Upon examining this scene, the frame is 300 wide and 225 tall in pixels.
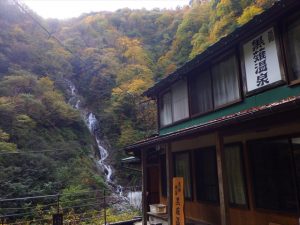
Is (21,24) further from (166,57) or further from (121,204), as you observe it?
(121,204)

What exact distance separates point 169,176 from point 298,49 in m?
4.52

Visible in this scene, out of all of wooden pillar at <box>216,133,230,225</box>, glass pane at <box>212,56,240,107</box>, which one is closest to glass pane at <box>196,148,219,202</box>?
glass pane at <box>212,56,240,107</box>

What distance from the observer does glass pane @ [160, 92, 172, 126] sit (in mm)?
11005

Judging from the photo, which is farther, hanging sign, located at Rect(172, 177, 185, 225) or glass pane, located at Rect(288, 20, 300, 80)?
hanging sign, located at Rect(172, 177, 185, 225)

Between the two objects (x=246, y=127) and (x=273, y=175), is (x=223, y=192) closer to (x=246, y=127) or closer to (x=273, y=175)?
(x=273, y=175)

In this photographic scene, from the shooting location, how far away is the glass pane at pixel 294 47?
5826mm

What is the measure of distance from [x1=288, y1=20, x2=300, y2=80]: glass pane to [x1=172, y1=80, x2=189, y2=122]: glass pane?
425 centimetres

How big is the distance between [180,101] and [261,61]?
3.88m

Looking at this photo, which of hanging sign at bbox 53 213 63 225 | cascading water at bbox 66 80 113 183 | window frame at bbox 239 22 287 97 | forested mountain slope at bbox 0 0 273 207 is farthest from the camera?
cascading water at bbox 66 80 113 183

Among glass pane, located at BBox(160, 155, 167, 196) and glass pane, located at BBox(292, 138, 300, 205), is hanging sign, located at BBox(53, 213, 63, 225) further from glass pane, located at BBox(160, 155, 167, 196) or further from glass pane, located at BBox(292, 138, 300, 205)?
glass pane, located at BBox(292, 138, 300, 205)

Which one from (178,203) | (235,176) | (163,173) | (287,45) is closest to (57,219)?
(178,203)

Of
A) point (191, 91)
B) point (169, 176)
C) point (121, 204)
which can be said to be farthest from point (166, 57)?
point (169, 176)

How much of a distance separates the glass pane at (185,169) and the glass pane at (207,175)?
52 centimetres

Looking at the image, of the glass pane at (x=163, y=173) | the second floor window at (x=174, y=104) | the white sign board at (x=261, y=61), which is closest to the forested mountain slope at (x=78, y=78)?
the second floor window at (x=174, y=104)
